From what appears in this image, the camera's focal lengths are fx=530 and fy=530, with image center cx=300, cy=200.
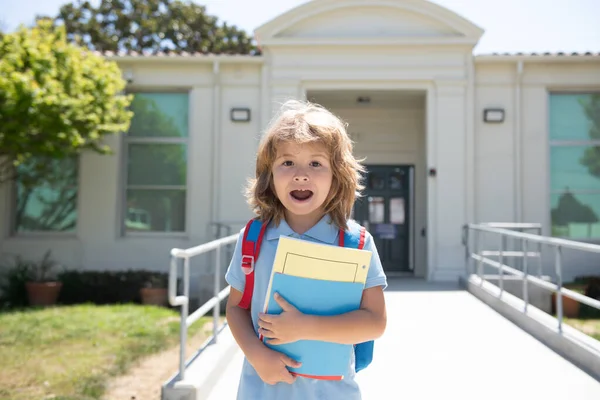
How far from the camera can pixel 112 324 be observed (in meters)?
6.63

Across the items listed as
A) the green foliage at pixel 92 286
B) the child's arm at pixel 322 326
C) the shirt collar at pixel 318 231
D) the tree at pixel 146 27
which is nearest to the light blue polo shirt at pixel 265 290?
the shirt collar at pixel 318 231

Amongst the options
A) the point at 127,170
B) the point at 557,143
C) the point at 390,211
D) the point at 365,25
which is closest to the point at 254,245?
the point at 365,25

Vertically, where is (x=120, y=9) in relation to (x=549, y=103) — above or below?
above

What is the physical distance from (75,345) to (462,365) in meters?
3.94

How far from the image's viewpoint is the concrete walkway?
12.0ft

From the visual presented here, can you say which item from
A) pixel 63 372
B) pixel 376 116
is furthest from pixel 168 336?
pixel 376 116

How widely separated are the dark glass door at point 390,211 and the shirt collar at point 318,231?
1015cm

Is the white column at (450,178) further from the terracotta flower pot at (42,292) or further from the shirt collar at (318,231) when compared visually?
the shirt collar at (318,231)

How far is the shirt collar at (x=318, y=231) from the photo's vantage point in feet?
5.11

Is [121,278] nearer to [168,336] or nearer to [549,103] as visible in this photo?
[168,336]

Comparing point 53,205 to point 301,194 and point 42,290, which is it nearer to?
point 42,290

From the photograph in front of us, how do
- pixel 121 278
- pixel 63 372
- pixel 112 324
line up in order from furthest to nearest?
pixel 121 278, pixel 112 324, pixel 63 372

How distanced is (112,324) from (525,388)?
16.1 ft

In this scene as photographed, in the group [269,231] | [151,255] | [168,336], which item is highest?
[269,231]
